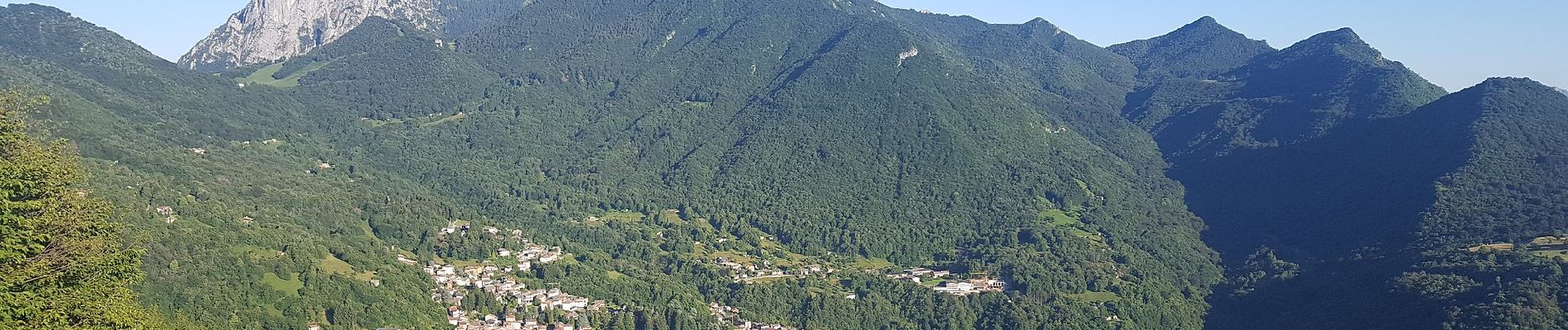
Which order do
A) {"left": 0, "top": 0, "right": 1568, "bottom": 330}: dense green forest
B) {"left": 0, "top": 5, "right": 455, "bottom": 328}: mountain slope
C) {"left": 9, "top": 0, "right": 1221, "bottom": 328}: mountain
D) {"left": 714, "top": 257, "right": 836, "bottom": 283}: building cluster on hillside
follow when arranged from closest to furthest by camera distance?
{"left": 0, "top": 5, "right": 455, "bottom": 328}: mountain slope
{"left": 0, "top": 0, "right": 1568, "bottom": 330}: dense green forest
{"left": 9, "top": 0, "right": 1221, "bottom": 328}: mountain
{"left": 714, "top": 257, "right": 836, "bottom": 283}: building cluster on hillside

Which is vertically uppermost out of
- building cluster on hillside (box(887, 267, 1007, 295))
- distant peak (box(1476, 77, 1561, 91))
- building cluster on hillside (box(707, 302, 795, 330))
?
distant peak (box(1476, 77, 1561, 91))

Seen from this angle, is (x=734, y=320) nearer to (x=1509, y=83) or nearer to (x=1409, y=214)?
(x=1409, y=214)

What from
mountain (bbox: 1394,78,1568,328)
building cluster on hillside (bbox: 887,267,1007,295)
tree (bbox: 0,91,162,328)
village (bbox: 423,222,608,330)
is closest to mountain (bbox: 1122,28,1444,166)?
mountain (bbox: 1394,78,1568,328)

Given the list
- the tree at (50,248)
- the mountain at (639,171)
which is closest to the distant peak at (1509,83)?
the mountain at (639,171)

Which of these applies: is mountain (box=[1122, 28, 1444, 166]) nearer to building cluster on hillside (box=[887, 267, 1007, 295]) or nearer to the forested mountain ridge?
the forested mountain ridge

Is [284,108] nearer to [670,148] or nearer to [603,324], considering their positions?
[670,148]

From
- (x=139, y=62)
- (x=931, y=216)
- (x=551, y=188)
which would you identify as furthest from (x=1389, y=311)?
(x=139, y=62)
